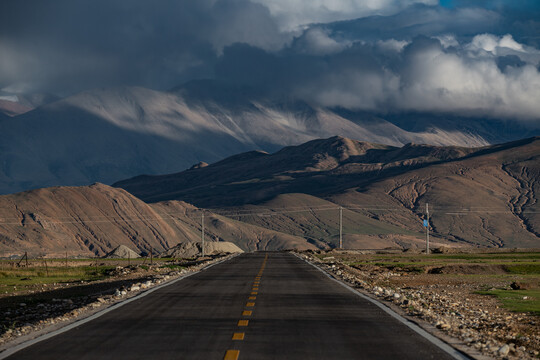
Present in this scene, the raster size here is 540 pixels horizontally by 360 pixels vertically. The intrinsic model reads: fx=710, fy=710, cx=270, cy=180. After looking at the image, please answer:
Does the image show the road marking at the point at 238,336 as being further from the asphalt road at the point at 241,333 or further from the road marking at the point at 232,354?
the road marking at the point at 232,354

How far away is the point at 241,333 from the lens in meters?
13.9

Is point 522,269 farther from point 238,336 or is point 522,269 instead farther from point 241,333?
point 238,336

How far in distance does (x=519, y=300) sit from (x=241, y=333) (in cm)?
1606

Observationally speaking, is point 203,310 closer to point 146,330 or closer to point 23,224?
point 146,330

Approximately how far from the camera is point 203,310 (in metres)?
18.3

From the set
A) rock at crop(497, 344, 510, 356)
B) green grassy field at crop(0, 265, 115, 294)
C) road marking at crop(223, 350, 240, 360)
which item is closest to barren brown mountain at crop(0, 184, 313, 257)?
green grassy field at crop(0, 265, 115, 294)

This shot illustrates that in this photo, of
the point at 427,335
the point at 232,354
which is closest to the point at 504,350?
the point at 427,335

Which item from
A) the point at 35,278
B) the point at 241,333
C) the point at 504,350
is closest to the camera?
the point at 504,350

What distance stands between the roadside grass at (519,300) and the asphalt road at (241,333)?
223 inches

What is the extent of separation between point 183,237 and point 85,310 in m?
170

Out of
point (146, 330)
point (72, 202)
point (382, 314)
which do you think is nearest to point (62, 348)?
point (146, 330)

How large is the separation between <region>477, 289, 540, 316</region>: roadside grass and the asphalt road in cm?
565

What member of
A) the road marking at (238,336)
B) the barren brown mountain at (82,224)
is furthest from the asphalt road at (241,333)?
the barren brown mountain at (82,224)

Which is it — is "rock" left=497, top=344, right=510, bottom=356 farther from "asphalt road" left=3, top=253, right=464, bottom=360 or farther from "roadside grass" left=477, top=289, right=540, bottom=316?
"roadside grass" left=477, top=289, right=540, bottom=316
